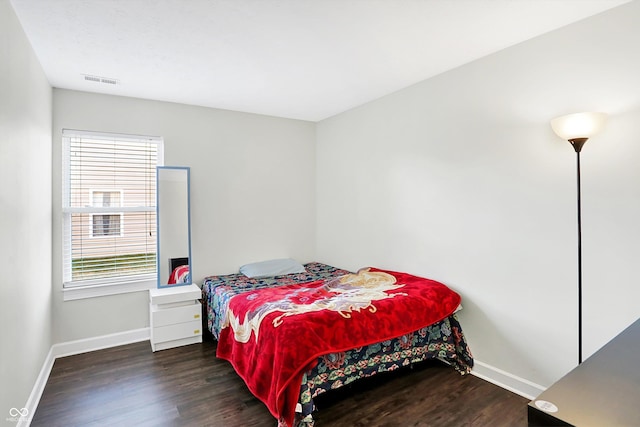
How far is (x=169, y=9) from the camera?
196cm

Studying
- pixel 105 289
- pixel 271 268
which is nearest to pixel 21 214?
pixel 105 289

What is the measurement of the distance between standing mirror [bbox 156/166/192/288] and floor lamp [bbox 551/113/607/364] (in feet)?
11.2

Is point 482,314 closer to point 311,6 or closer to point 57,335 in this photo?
point 311,6

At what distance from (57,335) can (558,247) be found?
14.2 ft

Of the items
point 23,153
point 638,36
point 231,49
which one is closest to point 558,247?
point 638,36

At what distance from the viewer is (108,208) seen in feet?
11.4

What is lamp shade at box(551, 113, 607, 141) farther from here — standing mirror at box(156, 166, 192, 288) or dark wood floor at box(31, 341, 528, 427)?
standing mirror at box(156, 166, 192, 288)

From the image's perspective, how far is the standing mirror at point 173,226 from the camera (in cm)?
360

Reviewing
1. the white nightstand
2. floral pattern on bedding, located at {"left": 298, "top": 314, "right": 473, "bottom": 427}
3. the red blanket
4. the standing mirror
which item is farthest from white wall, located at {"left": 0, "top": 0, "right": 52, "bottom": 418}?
floral pattern on bedding, located at {"left": 298, "top": 314, "right": 473, "bottom": 427}

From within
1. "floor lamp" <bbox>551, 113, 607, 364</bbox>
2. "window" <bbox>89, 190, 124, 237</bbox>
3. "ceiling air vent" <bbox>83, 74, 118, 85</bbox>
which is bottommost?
"window" <bbox>89, 190, 124, 237</bbox>

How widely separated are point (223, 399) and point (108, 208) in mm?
2295

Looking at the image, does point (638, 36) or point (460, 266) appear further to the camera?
point (460, 266)

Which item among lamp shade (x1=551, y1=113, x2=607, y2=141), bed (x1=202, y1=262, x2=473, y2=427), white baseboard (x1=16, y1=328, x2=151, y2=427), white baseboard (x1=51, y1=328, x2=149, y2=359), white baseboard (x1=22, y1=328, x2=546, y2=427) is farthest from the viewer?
white baseboard (x1=51, y1=328, x2=149, y2=359)

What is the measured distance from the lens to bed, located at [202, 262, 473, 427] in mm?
2062
